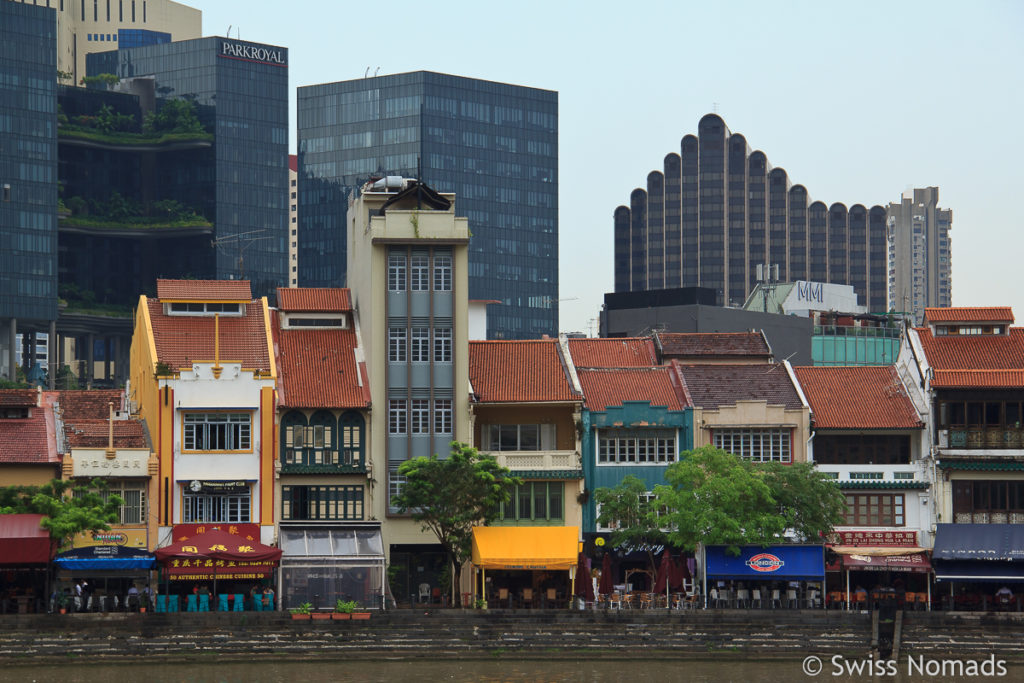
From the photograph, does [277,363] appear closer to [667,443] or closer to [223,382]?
[223,382]

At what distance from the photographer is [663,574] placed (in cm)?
8988

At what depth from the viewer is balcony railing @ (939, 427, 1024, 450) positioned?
308 feet

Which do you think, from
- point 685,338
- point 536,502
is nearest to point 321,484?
point 536,502

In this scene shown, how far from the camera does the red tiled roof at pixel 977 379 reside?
307 feet

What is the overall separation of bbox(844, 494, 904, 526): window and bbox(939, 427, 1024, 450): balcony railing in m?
4.12

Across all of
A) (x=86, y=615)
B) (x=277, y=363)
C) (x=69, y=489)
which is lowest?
(x=86, y=615)

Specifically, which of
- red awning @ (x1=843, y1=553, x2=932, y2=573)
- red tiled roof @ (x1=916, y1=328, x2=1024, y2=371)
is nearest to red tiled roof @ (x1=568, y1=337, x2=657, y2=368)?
red tiled roof @ (x1=916, y1=328, x2=1024, y2=371)

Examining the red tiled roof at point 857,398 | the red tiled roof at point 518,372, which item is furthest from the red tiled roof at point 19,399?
the red tiled roof at point 857,398

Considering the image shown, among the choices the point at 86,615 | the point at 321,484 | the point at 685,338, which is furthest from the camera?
the point at 685,338

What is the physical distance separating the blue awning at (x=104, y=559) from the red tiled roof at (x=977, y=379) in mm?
41187

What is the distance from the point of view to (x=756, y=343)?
106 m

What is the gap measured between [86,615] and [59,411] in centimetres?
1527

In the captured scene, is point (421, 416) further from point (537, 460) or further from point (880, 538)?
point (880, 538)

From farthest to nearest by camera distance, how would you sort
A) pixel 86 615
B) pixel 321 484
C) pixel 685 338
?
1. pixel 685 338
2. pixel 321 484
3. pixel 86 615
